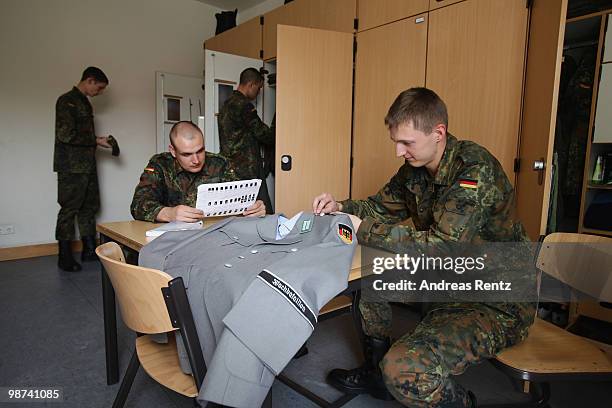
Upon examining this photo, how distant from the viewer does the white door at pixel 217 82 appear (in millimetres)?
3494

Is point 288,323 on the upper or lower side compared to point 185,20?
lower

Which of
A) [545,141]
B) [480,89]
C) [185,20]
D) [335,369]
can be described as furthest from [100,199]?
[545,141]

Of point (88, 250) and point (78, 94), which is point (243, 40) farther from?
point (88, 250)

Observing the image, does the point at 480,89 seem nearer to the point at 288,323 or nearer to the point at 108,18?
the point at 288,323

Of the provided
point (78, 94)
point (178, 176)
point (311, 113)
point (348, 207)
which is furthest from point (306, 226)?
point (78, 94)

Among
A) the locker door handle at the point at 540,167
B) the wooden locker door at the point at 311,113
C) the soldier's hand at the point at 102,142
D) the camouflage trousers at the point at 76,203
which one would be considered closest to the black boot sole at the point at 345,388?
the locker door handle at the point at 540,167

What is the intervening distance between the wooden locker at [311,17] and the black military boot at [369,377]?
7.83ft

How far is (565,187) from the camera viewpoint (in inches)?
111

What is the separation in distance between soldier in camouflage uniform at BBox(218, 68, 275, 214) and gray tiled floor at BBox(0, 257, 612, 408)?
4.69 ft

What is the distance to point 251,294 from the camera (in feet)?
3.10

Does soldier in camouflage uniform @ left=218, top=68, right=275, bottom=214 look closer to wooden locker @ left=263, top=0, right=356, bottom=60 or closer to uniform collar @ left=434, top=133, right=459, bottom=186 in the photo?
wooden locker @ left=263, top=0, right=356, bottom=60

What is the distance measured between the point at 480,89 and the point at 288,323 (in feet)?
6.73

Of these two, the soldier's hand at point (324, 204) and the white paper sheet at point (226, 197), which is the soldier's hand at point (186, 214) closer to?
the white paper sheet at point (226, 197)

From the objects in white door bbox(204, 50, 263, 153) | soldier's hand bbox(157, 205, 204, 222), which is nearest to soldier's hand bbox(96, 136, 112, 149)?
white door bbox(204, 50, 263, 153)
